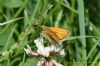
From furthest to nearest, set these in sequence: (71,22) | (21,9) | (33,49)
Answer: (71,22) < (21,9) < (33,49)

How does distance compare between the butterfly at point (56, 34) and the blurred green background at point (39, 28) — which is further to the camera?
the blurred green background at point (39, 28)

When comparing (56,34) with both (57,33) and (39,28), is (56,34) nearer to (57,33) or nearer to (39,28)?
(57,33)

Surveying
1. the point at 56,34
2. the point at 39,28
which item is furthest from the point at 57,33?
the point at 39,28

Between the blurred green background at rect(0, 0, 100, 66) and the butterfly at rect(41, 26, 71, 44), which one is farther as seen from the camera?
the blurred green background at rect(0, 0, 100, 66)

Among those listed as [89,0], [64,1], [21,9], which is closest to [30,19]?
[21,9]

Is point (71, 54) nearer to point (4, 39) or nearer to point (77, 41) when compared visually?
point (77, 41)
